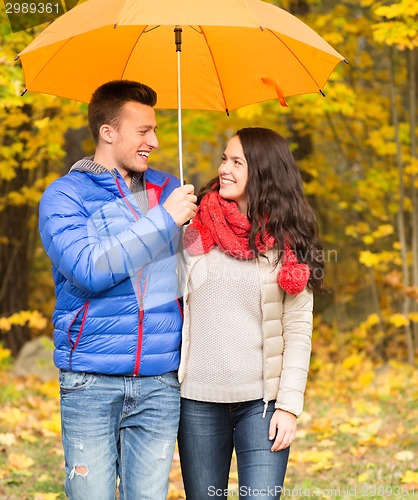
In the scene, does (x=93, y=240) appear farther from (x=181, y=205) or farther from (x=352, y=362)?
(x=352, y=362)

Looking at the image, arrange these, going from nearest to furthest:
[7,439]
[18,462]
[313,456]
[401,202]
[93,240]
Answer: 1. [93,240]
2. [18,462]
3. [313,456]
4. [7,439]
5. [401,202]

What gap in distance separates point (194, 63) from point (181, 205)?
1.08m

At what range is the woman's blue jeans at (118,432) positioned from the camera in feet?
8.93

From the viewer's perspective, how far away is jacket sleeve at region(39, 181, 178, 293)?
262 centimetres

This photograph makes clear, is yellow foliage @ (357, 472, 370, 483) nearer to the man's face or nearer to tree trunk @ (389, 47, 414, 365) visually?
the man's face

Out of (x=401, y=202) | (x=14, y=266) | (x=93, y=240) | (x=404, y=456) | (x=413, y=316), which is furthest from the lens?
(x=14, y=266)

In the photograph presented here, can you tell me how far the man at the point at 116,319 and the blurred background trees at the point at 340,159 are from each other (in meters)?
3.97

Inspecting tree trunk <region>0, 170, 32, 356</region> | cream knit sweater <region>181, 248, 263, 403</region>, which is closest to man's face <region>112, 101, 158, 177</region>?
cream knit sweater <region>181, 248, 263, 403</region>

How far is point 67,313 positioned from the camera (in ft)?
9.07

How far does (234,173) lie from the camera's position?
300cm

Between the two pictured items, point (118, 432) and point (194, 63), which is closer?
point (118, 432)

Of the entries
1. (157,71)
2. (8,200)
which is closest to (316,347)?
(8,200)

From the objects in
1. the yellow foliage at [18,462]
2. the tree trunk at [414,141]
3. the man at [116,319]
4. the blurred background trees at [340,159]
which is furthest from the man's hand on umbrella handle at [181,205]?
the tree trunk at [414,141]

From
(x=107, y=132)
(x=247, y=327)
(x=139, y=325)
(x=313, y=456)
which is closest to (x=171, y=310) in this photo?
(x=139, y=325)
